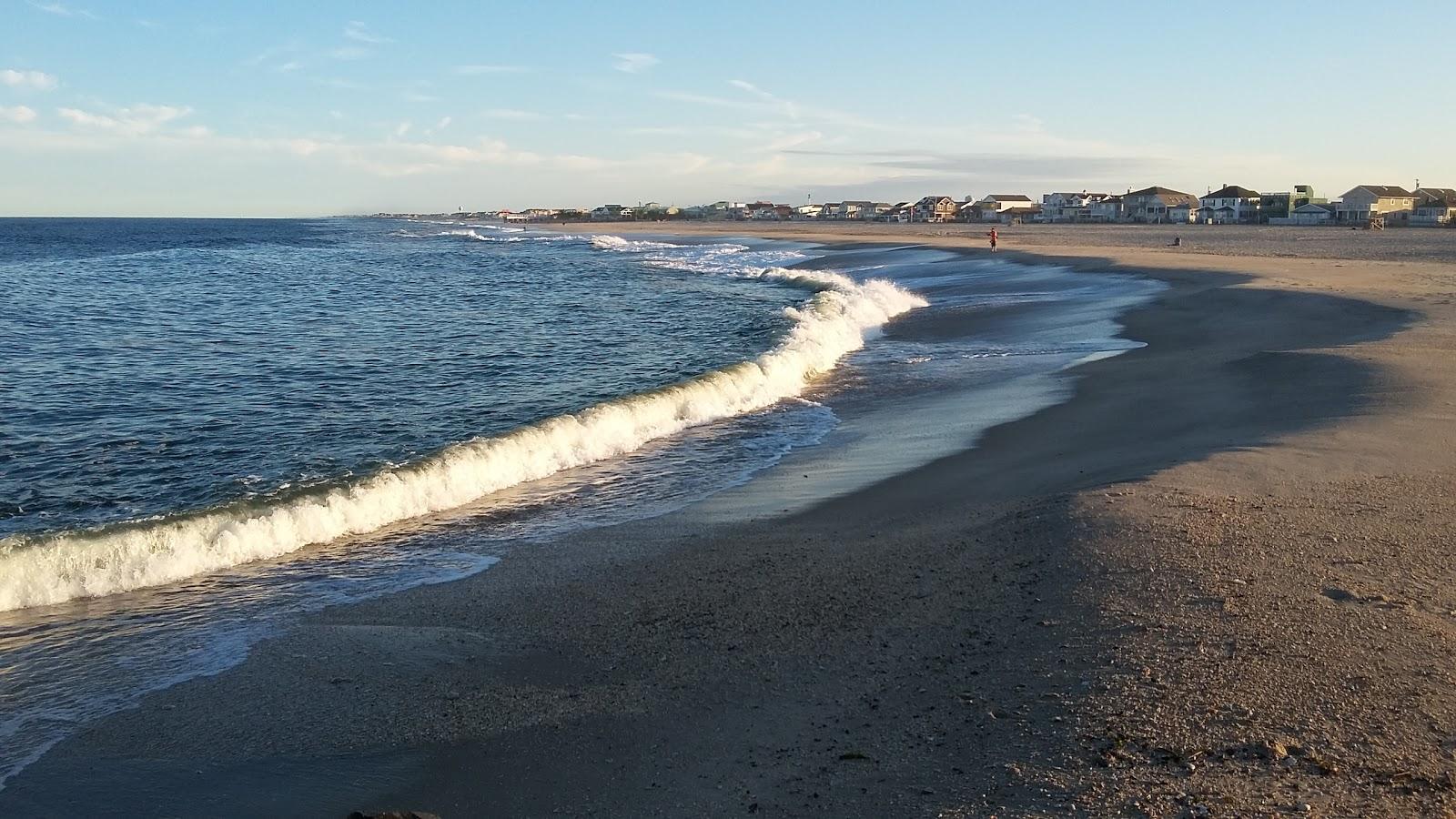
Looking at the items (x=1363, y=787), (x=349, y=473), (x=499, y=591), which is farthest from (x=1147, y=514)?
(x=349, y=473)

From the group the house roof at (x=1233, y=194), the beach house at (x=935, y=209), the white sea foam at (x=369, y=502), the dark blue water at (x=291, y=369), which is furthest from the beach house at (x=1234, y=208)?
the white sea foam at (x=369, y=502)

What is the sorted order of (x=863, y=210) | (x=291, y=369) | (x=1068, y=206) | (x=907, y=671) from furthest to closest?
(x=863, y=210), (x=1068, y=206), (x=291, y=369), (x=907, y=671)

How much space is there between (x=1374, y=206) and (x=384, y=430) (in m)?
110

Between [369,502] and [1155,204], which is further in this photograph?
[1155,204]

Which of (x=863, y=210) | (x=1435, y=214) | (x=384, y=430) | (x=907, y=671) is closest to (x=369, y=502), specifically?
(x=384, y=430)

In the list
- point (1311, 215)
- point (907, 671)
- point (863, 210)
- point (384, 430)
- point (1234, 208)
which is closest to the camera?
point (907, 671)

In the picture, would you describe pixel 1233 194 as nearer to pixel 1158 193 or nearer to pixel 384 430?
pixel 1158 193

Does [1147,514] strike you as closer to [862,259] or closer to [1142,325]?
[1142,325]

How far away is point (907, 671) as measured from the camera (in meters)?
5.28

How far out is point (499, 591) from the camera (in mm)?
7281

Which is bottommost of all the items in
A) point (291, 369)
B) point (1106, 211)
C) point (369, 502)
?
point (369, 502)

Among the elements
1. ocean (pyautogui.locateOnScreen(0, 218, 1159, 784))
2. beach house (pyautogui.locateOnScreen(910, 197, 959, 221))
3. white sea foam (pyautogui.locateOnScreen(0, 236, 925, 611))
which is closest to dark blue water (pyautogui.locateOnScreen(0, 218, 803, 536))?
ocean (pyautogui.locateOnScreen(0, 218, 1159, 784))

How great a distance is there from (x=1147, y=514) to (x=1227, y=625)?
200 cm

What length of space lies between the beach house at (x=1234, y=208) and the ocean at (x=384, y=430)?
310 ft
